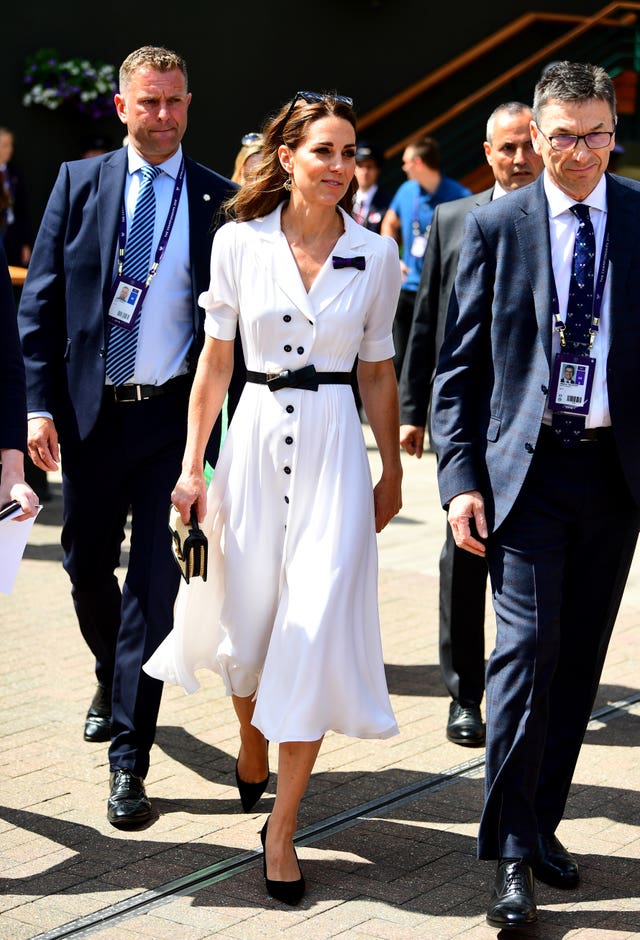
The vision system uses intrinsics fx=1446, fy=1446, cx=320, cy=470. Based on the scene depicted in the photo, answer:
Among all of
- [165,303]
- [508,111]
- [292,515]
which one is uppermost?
[508,111]

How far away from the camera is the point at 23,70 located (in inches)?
636

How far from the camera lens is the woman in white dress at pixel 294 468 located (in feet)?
13.1

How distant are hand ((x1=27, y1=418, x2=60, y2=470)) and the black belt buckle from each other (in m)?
0.99

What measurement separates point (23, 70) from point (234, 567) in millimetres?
13256

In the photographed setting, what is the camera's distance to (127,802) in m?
4.47

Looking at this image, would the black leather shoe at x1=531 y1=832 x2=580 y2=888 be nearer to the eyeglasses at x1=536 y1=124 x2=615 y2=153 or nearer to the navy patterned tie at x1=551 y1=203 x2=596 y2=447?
the navy patterned tie at x1=551 y1=203 x2=596 y2=447

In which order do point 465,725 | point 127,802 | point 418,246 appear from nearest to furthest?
point 127,802 < point 465,725 < point 418,246

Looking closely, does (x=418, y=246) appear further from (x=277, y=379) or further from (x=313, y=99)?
(x=277, y=379)

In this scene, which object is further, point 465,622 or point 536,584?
point 465,622

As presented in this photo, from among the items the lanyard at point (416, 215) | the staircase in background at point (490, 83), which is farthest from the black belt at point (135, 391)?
the staircase in background at point (490, 83)

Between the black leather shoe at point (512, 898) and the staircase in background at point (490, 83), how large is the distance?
14.2 metres

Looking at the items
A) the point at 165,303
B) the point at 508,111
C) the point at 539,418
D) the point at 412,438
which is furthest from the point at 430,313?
the point at 539,418

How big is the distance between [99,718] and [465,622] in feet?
4.63

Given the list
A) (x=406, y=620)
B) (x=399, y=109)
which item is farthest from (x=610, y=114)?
(x=399, y=109)
